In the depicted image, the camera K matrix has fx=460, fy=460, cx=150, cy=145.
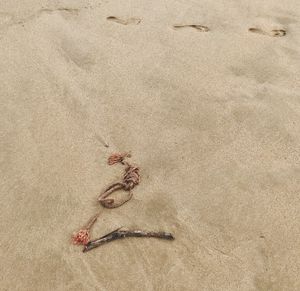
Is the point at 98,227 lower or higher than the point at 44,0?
lower

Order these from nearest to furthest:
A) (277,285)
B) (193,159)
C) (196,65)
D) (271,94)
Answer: (277,285) → (193,159) → (271,94) → (196,65)

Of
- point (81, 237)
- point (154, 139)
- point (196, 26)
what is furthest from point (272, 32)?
point (81, 237)

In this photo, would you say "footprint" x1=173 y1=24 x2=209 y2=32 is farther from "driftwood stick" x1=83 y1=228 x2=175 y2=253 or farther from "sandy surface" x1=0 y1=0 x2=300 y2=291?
"driftwood stick" x1=83 y1=228 x2=175 y2=253

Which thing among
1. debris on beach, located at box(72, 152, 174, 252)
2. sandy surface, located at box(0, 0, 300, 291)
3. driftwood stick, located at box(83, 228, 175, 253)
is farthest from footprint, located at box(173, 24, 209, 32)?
driftwood stick, located at box(83, 228, 175, 253)

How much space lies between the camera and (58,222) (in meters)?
1.96

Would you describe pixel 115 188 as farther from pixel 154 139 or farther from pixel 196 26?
pixel 196 26

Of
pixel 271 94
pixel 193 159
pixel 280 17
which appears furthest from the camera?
pixel 280 17

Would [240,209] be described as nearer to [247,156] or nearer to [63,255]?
[247,156]

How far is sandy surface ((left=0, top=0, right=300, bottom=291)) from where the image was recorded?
6.01ft

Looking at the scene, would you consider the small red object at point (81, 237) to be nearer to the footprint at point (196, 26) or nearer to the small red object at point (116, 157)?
the small red object at point (116, 157)

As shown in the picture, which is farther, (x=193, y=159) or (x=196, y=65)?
(x=196, y=65)

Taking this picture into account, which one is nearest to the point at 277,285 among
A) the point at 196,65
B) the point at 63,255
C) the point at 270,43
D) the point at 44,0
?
the point at 63,255

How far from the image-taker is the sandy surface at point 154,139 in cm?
183

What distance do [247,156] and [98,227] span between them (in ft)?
2.62
